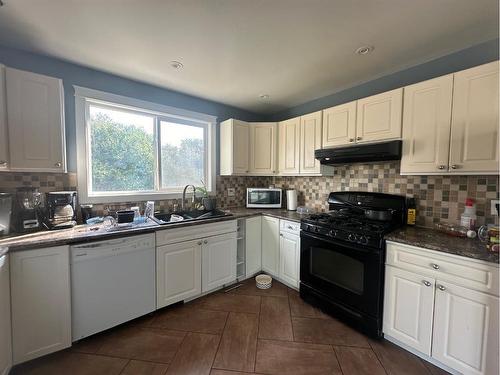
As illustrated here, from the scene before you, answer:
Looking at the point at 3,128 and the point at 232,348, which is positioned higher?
the point at 3,128

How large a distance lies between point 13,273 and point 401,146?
3.08m

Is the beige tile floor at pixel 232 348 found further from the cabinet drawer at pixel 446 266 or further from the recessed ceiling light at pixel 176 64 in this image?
the recessed ceiling light at pixel 176 64

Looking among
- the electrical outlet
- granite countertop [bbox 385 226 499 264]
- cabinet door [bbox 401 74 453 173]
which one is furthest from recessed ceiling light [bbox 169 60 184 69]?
the electrical outlet

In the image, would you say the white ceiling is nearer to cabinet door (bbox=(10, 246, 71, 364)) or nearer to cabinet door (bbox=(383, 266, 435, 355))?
cabinet door (bbox=(10, 246, 71, 364))

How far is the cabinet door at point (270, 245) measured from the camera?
259cm

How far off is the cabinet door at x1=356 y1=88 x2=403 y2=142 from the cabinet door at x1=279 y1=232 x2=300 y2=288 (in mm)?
1293

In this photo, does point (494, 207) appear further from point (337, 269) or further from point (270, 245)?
point (270, 245)

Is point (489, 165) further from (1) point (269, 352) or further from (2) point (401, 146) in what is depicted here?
(1) point (269, 352)

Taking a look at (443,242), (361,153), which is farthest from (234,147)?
(443,242)

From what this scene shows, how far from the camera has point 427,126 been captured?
1705 millimetres

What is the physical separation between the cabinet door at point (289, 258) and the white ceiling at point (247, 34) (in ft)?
5.94

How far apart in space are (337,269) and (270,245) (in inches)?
35.7

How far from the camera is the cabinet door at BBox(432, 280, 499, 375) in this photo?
1.23 meters

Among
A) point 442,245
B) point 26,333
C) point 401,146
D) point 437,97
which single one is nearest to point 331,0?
point 437,97
